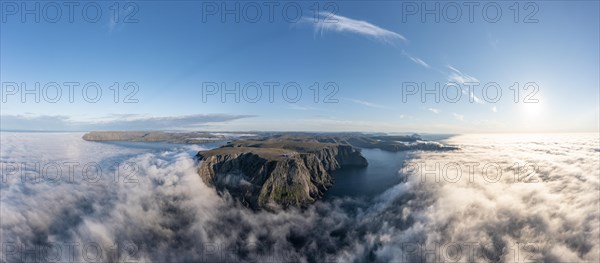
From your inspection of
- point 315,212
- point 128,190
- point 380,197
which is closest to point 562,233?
point 380,197

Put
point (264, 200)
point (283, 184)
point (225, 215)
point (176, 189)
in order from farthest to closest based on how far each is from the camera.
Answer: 1. point (176, 189)
2. point (283, 184)
3. point (264, 200)
4. point (225, 215)

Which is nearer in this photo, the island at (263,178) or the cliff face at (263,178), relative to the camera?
the island at (263,178)

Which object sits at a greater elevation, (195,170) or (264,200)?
(195,170)

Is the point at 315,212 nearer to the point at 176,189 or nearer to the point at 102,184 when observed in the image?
the point at 176,189

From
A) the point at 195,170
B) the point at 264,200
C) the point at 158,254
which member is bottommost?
the point at 158,254

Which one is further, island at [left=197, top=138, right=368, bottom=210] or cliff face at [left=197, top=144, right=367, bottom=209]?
cliff face at [left=197, top=144, right=367, bottom=209]

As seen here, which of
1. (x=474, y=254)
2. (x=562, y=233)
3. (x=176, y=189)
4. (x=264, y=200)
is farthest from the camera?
(x=176, y=189)

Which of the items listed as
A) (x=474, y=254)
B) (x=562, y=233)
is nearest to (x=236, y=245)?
(x=474, y=254)

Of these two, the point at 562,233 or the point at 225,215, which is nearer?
the point at 562,233

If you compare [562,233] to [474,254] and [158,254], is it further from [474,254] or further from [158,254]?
[158,254]
